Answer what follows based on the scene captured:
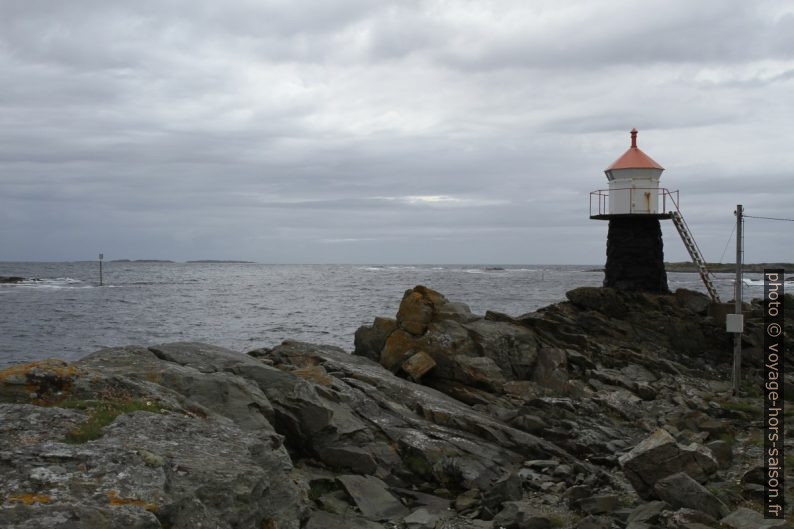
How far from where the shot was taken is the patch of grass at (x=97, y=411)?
269 inches

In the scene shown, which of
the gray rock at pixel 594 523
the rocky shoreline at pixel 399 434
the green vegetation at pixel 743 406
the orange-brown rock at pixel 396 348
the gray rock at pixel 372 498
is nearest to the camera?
the rocky shoreline at pixel 399 434

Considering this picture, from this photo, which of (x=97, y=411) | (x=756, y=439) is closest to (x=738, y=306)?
(x=756, y=439)

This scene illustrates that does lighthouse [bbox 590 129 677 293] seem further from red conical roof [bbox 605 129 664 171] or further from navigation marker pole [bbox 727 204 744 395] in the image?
navigation marker pole [bbox 727 204 744 395]

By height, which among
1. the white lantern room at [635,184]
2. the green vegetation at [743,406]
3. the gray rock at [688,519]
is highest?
the white lantern room at [635,184]

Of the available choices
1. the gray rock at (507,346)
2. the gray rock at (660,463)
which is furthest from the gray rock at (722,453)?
the gray rock at (507,346)

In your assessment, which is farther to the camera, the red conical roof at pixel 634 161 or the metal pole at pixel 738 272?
the red conical roof at pixel 634 161

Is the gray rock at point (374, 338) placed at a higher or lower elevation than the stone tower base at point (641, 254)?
lower

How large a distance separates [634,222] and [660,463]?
18.2 m

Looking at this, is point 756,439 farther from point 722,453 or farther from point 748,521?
point 748,521

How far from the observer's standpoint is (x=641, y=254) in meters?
28.0

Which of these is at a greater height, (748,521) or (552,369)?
(552,369)

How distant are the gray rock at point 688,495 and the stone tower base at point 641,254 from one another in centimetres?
1823

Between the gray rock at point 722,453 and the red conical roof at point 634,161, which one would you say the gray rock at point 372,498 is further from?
the red conical roof at point 634,161

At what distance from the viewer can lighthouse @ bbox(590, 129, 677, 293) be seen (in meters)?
27.2
